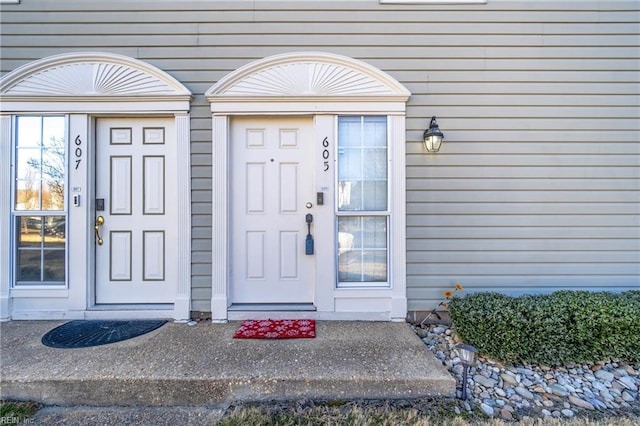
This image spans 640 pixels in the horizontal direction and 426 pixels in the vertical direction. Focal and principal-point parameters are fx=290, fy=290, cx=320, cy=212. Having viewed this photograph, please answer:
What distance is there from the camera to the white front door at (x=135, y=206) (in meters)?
2.86

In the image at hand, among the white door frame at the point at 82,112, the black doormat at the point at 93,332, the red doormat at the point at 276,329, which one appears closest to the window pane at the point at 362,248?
the red doormat at the point at 276,329

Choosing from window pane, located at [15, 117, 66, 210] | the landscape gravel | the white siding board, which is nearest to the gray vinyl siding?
the white siding board

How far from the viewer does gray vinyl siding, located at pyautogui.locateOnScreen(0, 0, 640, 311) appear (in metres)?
2.80

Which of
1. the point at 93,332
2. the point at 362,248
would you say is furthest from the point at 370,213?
the point at 93,332

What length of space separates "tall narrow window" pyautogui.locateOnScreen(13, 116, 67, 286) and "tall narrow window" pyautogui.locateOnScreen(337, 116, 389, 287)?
8.84ft

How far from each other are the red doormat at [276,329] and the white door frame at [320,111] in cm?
16

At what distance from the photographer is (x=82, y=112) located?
275 centimetres

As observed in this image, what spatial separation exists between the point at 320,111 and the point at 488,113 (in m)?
1.63

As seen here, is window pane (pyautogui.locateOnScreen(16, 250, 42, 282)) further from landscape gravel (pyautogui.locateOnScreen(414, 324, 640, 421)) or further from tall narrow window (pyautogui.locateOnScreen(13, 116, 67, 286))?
landscape gravel (pyautogui.locateOnScreen(414, 324, 640, 421))

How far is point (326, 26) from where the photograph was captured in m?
2.80

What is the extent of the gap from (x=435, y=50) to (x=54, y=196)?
394cm

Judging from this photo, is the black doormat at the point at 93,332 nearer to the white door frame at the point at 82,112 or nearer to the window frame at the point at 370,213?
the white door frame at the point at 82,112

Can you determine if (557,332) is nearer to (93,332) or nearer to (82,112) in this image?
(93,332)

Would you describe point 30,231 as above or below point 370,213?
below
